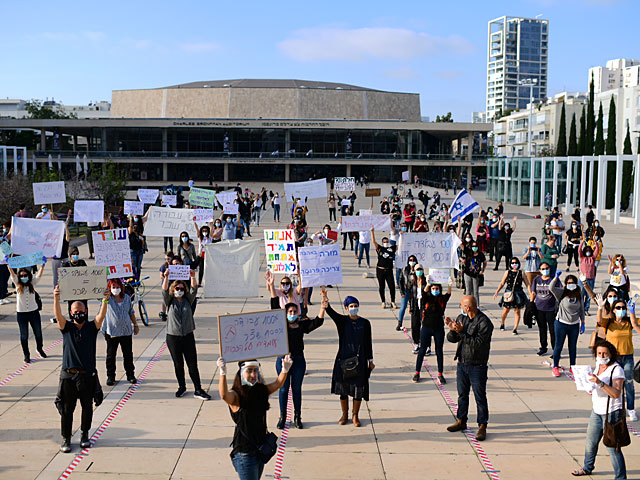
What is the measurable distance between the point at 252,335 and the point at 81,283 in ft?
11.4

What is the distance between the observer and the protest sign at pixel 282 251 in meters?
14.2

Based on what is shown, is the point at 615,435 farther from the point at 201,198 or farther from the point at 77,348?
the point at 201,198

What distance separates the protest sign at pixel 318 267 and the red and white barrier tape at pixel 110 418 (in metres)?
2.74

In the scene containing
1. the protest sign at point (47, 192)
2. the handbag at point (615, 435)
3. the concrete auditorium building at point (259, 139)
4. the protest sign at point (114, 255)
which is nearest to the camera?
the handbag at point (615, 435)

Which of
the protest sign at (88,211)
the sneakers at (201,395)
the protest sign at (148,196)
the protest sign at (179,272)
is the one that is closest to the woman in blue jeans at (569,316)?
the sneakers at (201,395)

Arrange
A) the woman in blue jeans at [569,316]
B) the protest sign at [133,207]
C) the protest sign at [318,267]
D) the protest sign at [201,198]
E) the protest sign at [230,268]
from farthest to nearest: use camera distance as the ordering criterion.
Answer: the protest sign at [201,198], the protest sign at [133,207], the protest sign at [230,268], the protest sign at [318,267], the woman in blue jeans at [569,316]

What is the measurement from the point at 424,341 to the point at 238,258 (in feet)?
14.1

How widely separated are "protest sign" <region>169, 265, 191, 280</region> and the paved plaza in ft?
4.65

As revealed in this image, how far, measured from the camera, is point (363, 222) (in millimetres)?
19375

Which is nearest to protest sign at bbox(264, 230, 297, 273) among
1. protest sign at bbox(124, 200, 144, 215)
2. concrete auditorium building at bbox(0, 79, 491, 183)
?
protest sign at bbox(124, 200, 144, 215)

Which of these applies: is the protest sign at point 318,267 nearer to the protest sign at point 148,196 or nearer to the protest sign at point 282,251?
the protest sign at point 282,251

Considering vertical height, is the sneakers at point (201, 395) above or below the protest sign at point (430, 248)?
below

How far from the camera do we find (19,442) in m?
7.99

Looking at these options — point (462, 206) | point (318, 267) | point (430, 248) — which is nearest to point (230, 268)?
point (318, 267)
